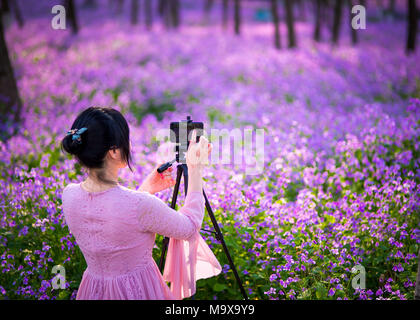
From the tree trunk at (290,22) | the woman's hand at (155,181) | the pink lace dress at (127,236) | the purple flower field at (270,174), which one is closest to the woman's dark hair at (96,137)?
the pink lace dress at (127,236)

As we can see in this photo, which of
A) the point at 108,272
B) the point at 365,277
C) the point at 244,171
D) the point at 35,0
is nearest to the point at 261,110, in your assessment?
the point at 244,171

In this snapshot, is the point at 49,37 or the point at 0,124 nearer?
the point at 0,124

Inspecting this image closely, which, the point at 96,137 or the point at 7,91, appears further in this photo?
the point at 7,91

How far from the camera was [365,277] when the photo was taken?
302 cm

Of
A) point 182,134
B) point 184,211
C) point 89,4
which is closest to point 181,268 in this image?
point 184,211

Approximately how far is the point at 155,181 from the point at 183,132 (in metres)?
0.42

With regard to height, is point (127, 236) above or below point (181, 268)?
above

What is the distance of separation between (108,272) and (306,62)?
10.3 m

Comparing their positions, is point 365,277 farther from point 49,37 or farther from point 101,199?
point 49,37

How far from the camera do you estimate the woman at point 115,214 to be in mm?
1975

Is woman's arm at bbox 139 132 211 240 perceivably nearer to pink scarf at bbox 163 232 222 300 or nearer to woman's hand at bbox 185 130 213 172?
woman's hand at bbox 185 130 213 172

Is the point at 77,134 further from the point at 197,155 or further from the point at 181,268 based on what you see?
the point at 181,268

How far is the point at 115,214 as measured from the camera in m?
1.99

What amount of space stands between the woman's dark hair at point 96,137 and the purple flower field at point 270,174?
138 centimetres
